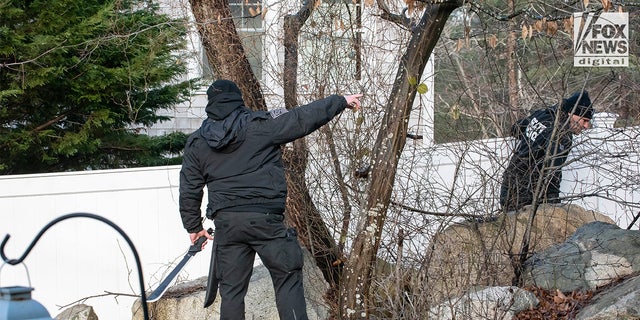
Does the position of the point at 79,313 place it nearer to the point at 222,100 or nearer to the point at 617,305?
the point at 222,100

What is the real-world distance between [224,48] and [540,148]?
2611 millimetres

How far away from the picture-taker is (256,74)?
844 centimetres

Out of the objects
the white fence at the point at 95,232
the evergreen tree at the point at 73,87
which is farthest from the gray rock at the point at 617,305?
the evergreen tree at the point at 73,87

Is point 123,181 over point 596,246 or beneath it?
over

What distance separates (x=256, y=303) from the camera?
7.67 m

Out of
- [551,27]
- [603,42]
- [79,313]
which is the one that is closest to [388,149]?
[551,27]

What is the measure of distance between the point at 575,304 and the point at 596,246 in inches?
29.1

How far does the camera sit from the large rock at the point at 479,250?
644cm

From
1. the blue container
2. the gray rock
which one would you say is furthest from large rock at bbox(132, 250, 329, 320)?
the blue container

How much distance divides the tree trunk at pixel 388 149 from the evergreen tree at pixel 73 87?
382 centimetres

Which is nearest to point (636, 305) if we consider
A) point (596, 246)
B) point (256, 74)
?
point (596, 246)

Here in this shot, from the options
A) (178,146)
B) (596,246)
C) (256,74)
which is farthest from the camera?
(178,146)

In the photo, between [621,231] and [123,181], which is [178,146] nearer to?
[123,181]

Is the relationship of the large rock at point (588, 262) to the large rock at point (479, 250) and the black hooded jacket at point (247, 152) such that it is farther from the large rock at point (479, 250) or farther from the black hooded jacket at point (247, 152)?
the black hooded jacket at point (247, 152)
